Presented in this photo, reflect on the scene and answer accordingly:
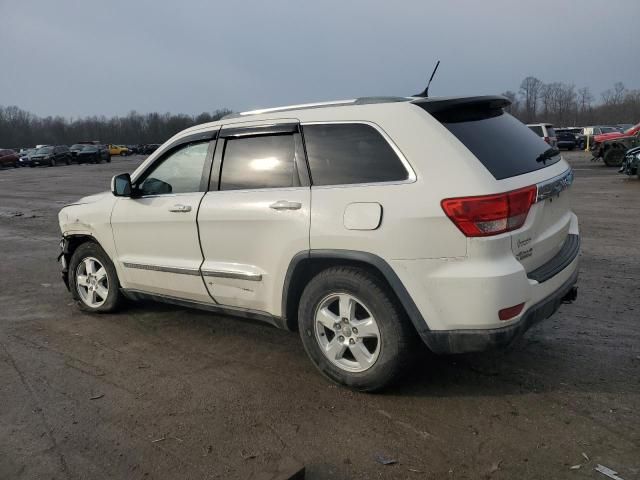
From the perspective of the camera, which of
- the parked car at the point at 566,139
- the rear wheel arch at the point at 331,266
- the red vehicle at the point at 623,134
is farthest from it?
the parked car at the point at 566,139

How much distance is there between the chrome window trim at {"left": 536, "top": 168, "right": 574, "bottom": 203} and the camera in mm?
3440

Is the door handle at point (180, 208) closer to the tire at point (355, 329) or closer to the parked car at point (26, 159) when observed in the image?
the tire at point (355, 329)

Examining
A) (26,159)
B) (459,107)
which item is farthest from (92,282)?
(26,159)

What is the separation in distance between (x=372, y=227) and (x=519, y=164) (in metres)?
1.04

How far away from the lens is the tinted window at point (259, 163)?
13.0 ft

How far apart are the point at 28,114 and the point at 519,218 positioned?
438 feet

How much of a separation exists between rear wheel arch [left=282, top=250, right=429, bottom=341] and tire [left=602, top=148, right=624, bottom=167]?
77.2ft

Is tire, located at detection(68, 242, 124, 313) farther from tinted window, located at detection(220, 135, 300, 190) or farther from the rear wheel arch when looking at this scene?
the rear wheel arch

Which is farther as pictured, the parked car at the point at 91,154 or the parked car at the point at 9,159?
the parked car at the point at 91,154

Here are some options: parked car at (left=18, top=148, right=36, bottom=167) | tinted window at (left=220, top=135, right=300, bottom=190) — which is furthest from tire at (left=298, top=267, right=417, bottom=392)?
parked car at (left=18, top=148, right=36, bottom=167)

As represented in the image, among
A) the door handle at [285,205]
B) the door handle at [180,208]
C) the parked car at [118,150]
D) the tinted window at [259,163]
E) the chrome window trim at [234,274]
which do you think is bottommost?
the chrome window trim at [234,274]

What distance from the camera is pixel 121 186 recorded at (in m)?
4.84

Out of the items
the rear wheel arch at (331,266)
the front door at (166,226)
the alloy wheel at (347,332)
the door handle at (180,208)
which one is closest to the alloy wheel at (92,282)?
the front door at (166,226)

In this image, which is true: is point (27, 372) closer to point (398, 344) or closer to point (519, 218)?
point (398, 344)
